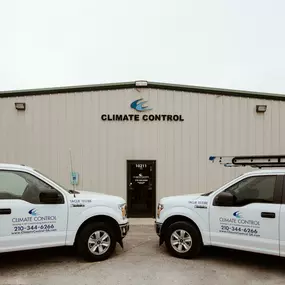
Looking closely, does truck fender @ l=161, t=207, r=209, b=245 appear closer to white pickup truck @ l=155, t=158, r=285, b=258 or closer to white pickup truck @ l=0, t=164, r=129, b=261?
white pickup truck @ l=155, t=158, r=285, b=258

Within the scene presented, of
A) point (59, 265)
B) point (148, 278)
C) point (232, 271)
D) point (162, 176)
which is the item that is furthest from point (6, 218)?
point (162, 176)

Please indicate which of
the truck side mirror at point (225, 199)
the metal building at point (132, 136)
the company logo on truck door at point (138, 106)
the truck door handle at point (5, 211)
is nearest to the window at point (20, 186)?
the truck door handle at point (5, 211)

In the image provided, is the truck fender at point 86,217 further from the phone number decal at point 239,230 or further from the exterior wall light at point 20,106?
the exterior wall light at point 20,106

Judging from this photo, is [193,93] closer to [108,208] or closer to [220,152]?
[220,152]

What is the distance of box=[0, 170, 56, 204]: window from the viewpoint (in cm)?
503

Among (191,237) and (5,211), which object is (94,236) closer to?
(5,211)

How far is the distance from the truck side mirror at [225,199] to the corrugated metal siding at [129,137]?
4741 mm

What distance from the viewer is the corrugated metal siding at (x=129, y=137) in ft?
32.9

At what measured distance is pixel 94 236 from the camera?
543cm

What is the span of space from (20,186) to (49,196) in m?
0.57

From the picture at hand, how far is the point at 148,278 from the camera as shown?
15.5ft

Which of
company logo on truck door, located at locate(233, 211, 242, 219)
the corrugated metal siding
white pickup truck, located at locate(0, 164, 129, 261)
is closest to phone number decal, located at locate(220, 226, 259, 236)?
company logo on truck door, located at locate(233, 211, 242, 219)

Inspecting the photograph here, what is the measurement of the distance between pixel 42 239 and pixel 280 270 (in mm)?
4280

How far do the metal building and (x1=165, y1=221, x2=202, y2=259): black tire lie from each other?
169 inches
